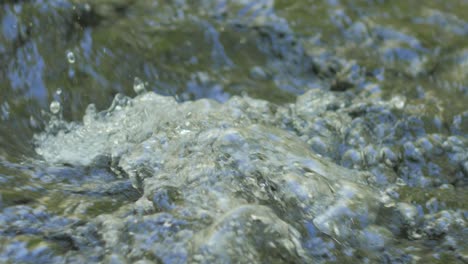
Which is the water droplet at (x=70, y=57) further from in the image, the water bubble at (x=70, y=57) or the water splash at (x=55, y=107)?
the water splash at (x=55, y=107)

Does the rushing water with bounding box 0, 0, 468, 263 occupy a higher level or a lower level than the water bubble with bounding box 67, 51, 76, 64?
lower

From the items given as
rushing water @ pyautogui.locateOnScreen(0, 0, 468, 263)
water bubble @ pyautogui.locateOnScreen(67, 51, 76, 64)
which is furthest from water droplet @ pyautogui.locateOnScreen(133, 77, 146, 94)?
water bubble @ pyautogui.locateOnScreen(67, 51, 76, 64)

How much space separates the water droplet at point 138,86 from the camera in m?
3.12

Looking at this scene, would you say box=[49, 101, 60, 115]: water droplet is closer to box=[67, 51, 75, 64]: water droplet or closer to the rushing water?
the rushing water

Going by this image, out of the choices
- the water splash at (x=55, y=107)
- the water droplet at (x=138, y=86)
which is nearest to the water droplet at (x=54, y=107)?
the water splash at (x=55, y=107)

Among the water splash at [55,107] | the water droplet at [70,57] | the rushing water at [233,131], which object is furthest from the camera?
the water droplet at [70,57]

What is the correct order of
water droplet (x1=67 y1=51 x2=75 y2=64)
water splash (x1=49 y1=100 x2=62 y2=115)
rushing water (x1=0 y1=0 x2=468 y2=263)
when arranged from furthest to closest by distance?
water droplet (x1=67 y1=51 x2=75 y2=64) → water splash (x1=49 y1=100 x2=62 y2=115) → rushing water (x1=0 y1=0 x2=468 y2=263)

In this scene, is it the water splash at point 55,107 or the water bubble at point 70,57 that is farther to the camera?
the water bubble at point 70,57

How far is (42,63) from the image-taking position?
301 centimetres

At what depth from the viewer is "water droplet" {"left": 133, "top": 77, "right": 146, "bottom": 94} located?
10.2ft

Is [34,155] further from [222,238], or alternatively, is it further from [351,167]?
[351,167]

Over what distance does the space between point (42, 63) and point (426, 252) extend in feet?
6.52

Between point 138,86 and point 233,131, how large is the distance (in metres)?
0.87

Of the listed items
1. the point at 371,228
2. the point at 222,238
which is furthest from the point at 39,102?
the point at 371,228
